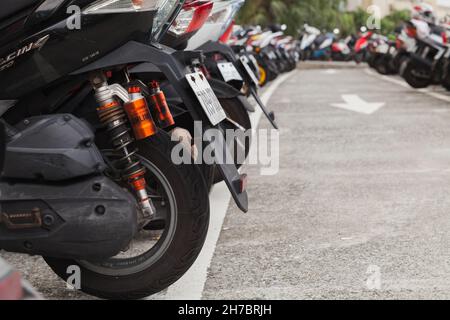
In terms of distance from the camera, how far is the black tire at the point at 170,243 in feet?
11.8

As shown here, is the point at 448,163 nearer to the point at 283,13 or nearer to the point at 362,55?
the point at 362,55

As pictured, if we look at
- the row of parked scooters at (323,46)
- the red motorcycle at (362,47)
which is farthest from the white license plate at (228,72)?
the row of parked scooters at (323,46)

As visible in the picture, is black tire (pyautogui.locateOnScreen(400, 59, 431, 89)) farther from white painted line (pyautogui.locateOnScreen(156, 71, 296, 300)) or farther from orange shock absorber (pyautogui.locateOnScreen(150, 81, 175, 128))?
orange shock absorber (pyautogui.locateOnScreen(150, 81, 175, 128))

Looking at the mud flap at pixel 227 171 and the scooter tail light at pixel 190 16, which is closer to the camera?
the mud flap at pixel 227 171

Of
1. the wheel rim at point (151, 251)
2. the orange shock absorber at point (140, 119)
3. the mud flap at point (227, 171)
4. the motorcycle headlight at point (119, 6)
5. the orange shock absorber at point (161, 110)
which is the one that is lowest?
the wheel rim at point (151, 251)

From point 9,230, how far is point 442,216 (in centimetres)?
278

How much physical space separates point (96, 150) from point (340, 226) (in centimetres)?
206

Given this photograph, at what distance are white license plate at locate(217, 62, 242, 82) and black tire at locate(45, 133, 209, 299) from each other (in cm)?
285

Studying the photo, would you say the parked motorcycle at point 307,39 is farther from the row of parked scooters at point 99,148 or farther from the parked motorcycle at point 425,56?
the row of parked scooters at point 99,148

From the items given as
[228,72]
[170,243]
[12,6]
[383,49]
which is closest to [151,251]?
[170,243]

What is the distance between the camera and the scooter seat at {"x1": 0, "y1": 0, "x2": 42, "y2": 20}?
353 centimetres

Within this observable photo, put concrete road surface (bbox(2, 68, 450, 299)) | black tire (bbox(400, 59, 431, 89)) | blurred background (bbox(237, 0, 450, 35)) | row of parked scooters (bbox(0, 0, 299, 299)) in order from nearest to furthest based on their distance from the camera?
row of parked scooters (bbox(0, 0, 299, 299)) → concrete road surface (bbox(2, 68, 450, 299)) → black tire (bbox(400, 59, 431, 89)) → blurred background (bbox(237, 0, 450, 35))

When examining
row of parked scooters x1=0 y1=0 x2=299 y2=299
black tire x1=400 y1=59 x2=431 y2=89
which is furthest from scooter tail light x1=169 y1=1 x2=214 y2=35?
black tire x1=400 y1=59 x2=431 y2=89

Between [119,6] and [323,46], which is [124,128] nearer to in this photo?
[119,6]
